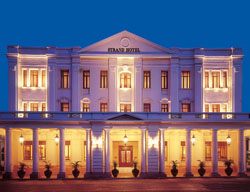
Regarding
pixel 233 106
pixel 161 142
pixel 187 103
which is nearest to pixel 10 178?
pixel 161 142

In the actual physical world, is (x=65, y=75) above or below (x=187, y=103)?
above

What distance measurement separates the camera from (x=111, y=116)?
96.3ft

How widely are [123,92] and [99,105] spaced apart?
3.26 meters

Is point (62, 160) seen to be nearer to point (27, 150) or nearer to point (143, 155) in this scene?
point (143, 155)

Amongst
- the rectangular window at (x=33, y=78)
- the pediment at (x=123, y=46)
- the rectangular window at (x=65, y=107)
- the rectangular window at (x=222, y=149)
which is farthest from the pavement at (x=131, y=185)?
the pediment at (x=123, y=46)

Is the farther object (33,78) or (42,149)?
(33,78)

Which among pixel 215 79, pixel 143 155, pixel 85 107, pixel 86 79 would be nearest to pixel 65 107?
pixel 85 107

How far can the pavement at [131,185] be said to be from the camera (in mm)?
23422

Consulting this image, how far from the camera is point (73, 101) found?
117 feet

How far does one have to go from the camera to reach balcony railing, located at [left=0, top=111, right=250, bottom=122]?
2925 cm

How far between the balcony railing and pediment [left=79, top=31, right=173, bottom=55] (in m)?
9.14

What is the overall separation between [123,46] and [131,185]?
17.2 metres

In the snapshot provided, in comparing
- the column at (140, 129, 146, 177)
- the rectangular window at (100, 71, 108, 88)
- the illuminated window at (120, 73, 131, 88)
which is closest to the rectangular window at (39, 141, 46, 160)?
the rectangular window at (100, 71, 108, 88)

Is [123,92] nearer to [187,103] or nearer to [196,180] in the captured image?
[187,103]
